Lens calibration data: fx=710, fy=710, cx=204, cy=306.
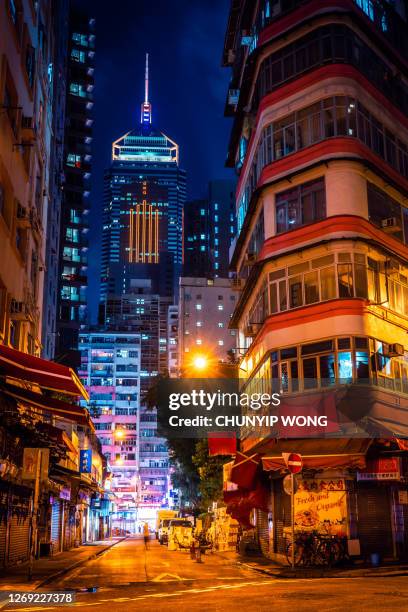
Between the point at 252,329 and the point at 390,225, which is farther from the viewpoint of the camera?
the point at 252,329

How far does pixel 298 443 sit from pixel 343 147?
1199 cm

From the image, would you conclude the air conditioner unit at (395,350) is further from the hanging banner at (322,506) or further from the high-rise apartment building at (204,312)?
the high-rise apartment building at (204,312)

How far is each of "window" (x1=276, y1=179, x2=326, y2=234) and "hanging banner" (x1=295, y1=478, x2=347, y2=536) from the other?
1058 centimetres

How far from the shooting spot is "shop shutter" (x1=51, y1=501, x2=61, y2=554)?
37766mm

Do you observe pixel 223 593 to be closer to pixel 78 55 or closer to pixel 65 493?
pixel 65 493

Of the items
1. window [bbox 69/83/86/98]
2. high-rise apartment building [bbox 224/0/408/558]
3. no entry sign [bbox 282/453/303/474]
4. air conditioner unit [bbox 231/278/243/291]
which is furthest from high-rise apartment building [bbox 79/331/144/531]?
no entry sign [bbox 282/453/303/474]

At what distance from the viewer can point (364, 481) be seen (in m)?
24.9

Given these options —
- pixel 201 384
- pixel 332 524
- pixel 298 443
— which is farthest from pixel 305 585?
pixel 201 384

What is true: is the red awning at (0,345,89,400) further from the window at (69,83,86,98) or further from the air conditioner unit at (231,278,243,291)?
the window at (69,83,86,98)

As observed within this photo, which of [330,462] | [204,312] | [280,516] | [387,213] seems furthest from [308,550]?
[204,312]

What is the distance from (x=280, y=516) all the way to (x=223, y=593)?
510 inches

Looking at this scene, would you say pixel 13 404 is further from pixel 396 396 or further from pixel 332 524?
pixel 396 396

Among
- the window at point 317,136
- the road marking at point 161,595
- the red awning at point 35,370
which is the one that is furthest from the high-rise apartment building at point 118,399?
the red awning at point 35,370

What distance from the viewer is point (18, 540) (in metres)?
26.3
